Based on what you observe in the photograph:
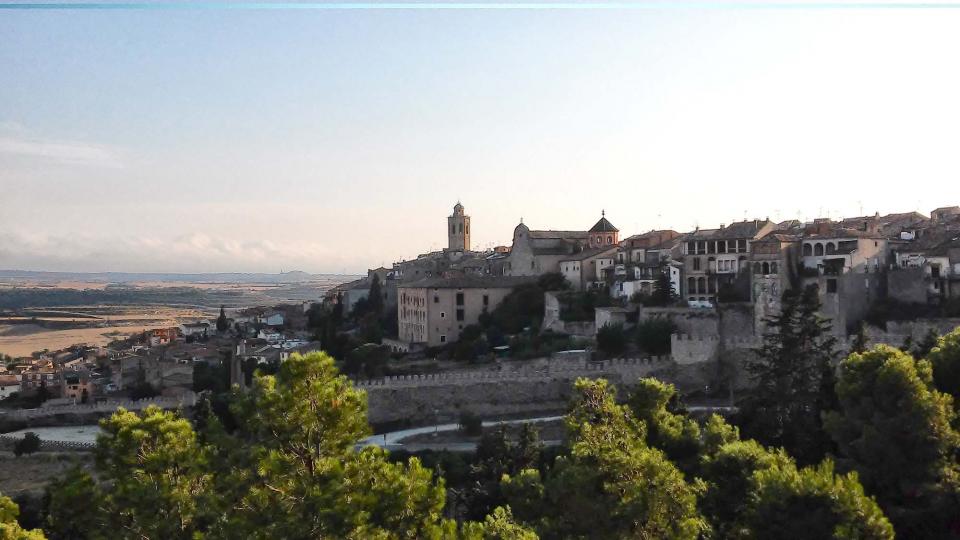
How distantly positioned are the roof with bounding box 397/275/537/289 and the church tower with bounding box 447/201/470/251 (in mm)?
18176

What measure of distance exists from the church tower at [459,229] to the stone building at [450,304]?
1877 centimetres

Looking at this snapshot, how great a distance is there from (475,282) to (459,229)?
63.7ft

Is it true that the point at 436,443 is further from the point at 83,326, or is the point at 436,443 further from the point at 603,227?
the point at 83,326

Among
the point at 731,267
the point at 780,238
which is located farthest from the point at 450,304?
the point at 780,238

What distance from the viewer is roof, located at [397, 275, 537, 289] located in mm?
31141

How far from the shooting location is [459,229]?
50.8 meters

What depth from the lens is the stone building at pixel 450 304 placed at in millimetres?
30875

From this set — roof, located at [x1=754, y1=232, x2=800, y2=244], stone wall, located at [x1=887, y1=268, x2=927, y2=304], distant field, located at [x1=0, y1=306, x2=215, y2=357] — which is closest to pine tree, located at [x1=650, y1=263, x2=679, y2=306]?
roof, located at [x1=754, y1=232, x2=800, y2=244]

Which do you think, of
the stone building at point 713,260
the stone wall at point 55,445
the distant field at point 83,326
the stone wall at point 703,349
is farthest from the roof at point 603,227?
the distant field at point 83,326

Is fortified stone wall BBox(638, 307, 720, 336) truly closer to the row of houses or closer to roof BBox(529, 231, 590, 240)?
the row of houses

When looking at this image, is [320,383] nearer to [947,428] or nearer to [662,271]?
[947,428]

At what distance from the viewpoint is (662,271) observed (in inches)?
1082

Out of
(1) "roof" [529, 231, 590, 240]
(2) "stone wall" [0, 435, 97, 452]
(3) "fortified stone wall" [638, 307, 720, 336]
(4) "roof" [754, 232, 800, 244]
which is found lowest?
(2) "stone wall" [0, 435, 97, 452]

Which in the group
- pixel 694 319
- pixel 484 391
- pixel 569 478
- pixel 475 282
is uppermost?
pixel 475 282
